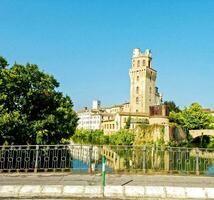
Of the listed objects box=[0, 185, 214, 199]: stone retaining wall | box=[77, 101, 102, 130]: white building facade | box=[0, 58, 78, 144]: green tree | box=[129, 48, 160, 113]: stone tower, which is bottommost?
box=[0, 185, 214, 199]: stone retaining wall

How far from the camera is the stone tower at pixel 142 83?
110 meters

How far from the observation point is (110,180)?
12055 mm

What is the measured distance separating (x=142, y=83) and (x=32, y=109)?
9027 cm

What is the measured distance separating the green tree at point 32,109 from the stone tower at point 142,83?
84.2 metres

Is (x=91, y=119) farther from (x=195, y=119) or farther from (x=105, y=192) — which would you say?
(x=105, y=192)

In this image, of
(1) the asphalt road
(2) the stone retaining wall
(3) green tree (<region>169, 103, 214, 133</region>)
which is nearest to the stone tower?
(3) green tree (<region>169, 103, 214, 133</region>)

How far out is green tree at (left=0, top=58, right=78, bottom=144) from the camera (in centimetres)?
2178

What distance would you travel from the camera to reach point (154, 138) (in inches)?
1950

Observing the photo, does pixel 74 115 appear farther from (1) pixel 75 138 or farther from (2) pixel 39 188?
(1) pixel 75 138

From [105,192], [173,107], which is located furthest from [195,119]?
[105,192]

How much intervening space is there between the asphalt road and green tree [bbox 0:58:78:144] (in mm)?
8886

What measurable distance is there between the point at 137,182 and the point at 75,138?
282ft

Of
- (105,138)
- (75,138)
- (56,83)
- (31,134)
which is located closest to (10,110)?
(31,134)

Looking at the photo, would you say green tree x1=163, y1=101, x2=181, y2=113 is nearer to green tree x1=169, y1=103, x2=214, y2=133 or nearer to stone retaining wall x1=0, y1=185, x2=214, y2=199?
green tree x1=169, y1=103, x2=214, y2=133
